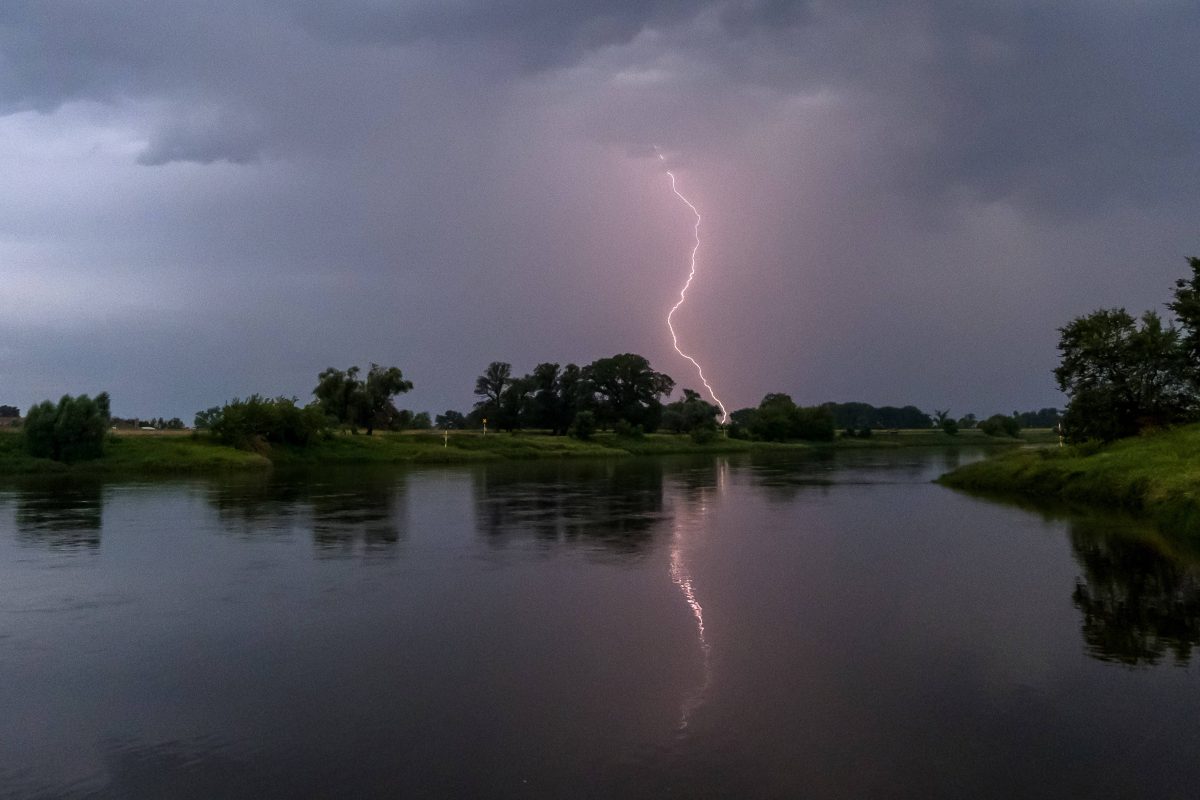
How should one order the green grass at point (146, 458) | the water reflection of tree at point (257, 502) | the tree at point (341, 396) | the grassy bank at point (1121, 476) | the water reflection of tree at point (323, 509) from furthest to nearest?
the tree at point (341, 396) → the green grass at point (146, 458) → the water reflection of tree at point (257, 502) → the grassy bank at point (1121, 476) → the water reflection of tree at point (323, 509)

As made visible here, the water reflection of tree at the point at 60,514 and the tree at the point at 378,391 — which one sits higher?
the tree at the point at 378,391

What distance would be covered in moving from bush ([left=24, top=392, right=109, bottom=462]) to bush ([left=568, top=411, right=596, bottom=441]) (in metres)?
60.5

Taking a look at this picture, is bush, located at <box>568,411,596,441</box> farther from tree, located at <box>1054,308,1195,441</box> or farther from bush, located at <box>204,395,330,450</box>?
tree, located at <box>1054,308,1195,441</box>

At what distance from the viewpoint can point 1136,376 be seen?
141 feet

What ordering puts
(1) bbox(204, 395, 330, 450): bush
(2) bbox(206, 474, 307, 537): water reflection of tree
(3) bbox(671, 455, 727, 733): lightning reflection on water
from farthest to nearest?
(1) bbox(204, 395, 330, 450): bush → (2) bbox(206, 474, 307, 537): water reflection of tree → (3) bbox(671, 455, 727, 733): lightning reflection on water

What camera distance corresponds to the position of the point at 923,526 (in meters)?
29.6

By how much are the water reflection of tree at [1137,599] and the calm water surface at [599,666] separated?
3.1 inches

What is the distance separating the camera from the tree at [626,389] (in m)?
125

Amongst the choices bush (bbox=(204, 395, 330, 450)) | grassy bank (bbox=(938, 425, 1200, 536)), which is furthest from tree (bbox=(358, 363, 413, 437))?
grassy bank (bbox=(938, 425, 1200, 536))

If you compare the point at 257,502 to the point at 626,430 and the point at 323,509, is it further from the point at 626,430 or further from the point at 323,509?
the point at 626,430

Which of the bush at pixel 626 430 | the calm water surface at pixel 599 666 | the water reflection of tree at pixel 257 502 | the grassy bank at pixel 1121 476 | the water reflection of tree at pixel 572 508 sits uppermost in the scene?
the bush at pixel 626 430

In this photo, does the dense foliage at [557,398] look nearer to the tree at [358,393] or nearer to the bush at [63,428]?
the tree at [358,393]

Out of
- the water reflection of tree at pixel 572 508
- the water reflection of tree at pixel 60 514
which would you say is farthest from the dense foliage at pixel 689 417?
the water reflection of tree at pixel 60 514

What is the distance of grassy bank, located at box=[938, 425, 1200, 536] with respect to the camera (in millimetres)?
26625
